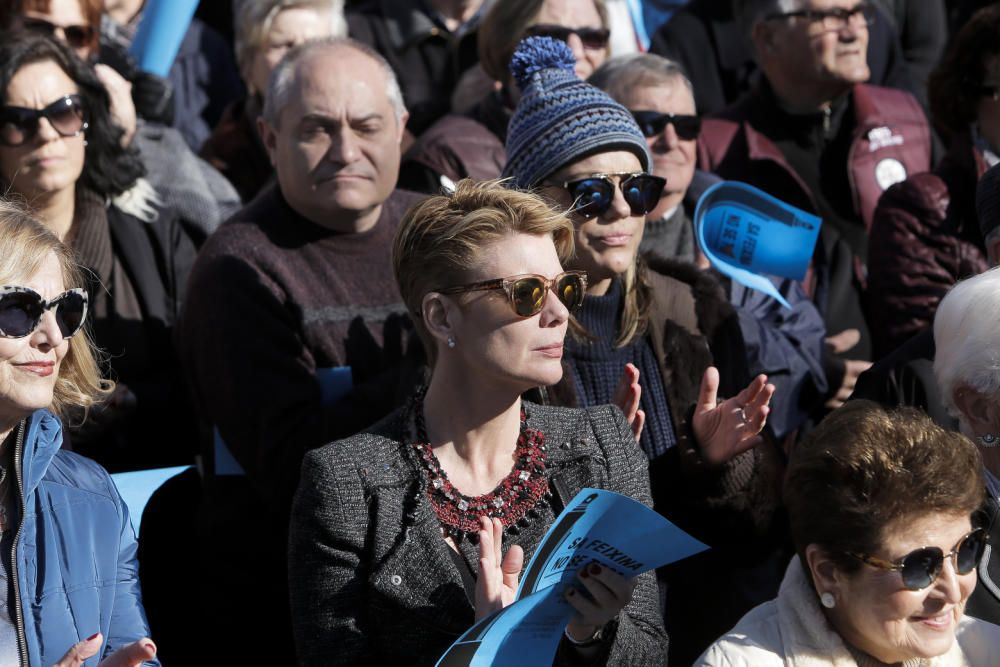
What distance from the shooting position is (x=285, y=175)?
418 centimetres

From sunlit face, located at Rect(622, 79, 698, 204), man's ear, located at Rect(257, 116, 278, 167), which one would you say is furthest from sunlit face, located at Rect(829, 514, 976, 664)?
man's ear, located at Rect(257, 116, 278, 167)

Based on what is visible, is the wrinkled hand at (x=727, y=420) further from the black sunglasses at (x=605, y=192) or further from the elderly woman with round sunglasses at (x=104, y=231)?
the elderly woman with round sunglasses at (x=104, y=231)

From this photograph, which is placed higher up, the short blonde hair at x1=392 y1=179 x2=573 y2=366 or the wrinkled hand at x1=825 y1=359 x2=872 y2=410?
the short blonde hair at x1=392 y1=179 x2=573 y2=366

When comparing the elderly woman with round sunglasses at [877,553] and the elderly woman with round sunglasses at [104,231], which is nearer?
the elderly woman with round sunglasses at [877,553]

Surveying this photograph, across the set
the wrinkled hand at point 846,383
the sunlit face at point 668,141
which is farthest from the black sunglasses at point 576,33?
the wrinkled hand at point 846,383

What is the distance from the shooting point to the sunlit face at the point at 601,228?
3.72m

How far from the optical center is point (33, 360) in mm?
2994

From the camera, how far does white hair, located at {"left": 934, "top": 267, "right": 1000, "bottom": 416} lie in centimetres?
337

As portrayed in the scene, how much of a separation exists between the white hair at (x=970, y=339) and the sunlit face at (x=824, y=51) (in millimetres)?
2310

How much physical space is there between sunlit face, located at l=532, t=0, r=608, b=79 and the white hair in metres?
2.08

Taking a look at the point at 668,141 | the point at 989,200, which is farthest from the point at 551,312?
the point at 668,141

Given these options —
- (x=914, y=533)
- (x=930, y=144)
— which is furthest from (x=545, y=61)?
(x=930, y=144)

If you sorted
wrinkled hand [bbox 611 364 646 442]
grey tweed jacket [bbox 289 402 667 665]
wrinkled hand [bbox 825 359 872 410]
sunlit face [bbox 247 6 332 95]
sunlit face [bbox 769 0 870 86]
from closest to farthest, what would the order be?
grey tweed jacket [bbox 289 402 667 665]
wrinkled hand [bbox 611 364 646 442]
wrinkled hand [bbox 825 359 872 410]
sunlit face [bbox 769 0 870 86]
sunlit face [bbox 247 6 332 95]

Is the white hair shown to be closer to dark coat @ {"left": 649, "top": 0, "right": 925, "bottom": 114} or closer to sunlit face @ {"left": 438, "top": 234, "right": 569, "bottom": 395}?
sunlit face @ {"left": 438, "top": 234, "right": 569, "bottom": 395}
